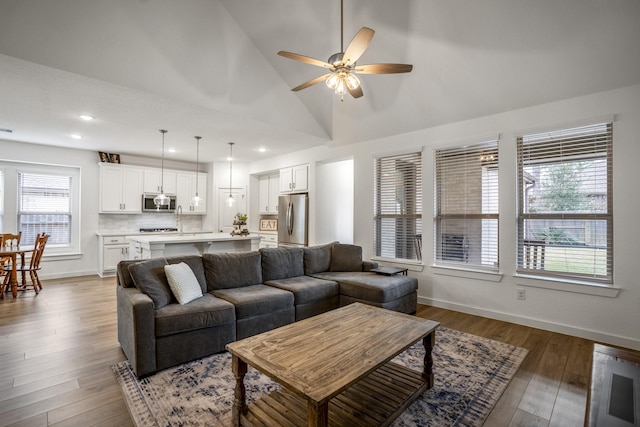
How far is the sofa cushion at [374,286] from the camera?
11.7 feet

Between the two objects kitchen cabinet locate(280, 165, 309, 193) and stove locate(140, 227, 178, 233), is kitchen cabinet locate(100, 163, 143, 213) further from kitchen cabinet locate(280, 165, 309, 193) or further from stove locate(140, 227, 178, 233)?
kitchen cabinet locate(280, 165, 309, 193)

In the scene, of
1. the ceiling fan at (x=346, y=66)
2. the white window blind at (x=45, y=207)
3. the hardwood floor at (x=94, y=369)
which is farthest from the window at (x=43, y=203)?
the ceiling fan at (x=346, y=66)

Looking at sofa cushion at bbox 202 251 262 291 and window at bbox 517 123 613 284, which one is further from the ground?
window at bbox 517 123 613 284

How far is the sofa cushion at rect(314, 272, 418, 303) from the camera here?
3.55m

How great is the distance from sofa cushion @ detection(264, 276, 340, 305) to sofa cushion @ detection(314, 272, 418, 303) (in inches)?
6.2

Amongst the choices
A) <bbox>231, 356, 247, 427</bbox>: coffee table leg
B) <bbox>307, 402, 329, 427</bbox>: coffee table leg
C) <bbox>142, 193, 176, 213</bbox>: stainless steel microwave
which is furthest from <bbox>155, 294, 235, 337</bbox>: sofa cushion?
<bbox>142, 193, 176, 213</bbox>: stainless steel microwave

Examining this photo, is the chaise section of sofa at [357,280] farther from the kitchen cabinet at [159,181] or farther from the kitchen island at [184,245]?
the kitchen cabinet at [159,181]

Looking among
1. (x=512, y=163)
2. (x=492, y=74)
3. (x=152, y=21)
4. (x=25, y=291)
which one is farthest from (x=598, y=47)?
(x=25, y=291)

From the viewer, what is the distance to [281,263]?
4.02 meters

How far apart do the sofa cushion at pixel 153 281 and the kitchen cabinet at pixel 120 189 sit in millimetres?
4463

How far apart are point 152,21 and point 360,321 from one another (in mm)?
3636

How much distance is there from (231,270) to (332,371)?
7.20 feet

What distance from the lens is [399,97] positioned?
167 inches

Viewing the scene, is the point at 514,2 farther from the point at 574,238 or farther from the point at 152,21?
the point at 152,21
